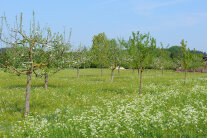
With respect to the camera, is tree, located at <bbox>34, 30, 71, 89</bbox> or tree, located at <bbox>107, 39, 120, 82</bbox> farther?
tree, located at <bbox>107, 39, 120, 82</bbox>

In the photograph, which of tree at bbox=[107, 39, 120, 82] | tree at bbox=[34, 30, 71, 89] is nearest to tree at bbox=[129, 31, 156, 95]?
tree at bbox=[34, 30, 71, 89]

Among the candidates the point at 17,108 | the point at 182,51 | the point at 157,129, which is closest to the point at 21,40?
the point at 17,108

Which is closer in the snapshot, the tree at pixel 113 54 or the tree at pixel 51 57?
the tree at pixel 51 57

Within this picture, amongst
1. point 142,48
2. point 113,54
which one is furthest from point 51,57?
point 113,54

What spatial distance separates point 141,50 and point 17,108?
1184cm

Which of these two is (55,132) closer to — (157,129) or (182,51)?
(157,129)

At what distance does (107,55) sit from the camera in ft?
126

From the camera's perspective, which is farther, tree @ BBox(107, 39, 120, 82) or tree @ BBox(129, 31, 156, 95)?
tree @ BBox(107, 39, 120, 82)

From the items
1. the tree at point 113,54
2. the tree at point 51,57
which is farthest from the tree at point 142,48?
the tree at point 113,54

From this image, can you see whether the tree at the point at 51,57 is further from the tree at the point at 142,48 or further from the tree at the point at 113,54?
the tree at the point at 113,54

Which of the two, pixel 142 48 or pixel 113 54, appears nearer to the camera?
pixel 142 48

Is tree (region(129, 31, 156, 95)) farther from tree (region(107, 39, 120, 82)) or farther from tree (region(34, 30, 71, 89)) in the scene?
tree (region(107, 39, 120, 82))

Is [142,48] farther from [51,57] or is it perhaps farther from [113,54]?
[113,54]

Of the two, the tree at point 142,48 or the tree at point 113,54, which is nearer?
the tree at point 142,48
